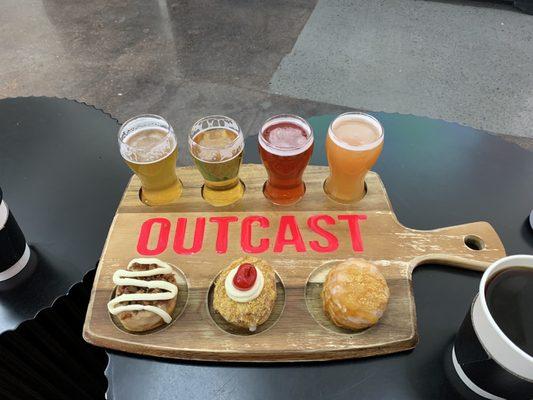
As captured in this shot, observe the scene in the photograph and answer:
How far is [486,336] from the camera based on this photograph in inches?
31.2

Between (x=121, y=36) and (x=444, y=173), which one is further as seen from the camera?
(x=121, y=36)

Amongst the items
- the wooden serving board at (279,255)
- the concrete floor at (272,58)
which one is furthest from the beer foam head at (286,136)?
the concrete floor at (272,58)

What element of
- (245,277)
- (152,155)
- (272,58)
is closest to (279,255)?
(245,277)

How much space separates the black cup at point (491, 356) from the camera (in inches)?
29.8

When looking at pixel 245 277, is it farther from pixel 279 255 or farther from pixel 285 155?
pixel 285 155

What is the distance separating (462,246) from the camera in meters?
1.14

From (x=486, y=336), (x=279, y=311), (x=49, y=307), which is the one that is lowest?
(x=49, y=307)

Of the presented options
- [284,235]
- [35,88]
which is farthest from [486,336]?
[35,88]

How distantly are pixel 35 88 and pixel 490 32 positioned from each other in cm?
384

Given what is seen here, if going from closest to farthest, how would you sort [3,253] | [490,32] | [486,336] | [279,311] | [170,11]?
1. [486,336]
2. [279,311]
3. [3,253]
4. [490,32]
5. [170,11]

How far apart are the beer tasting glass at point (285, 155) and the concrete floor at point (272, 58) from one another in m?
1.80

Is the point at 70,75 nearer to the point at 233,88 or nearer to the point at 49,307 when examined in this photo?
the point at 233,88

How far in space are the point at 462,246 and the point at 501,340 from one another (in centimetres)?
41

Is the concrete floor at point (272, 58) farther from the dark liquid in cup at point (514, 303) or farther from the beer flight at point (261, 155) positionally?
the dark liquid in cup at point (514, 303)
